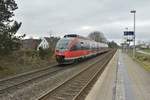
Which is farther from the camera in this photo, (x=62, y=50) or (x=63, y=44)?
(x=63, y=44)

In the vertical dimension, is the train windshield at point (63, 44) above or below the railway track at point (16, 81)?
above

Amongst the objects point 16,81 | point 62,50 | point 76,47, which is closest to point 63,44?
point 62,50

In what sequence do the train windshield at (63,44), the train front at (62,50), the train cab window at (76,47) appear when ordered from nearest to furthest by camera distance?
the train front at (62,50), the train windshield at (63,44), the train cab window at (76,47)

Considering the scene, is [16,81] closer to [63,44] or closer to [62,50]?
[62,50]

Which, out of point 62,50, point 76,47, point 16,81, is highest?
point 76,47

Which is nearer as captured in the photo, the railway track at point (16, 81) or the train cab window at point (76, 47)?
the railway track at point (16, 81)

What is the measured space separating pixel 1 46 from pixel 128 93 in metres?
13.2

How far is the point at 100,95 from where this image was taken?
13.6 meters

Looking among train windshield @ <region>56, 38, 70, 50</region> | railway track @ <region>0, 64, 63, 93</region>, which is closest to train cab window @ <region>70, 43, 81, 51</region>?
train windshield @ <region>56, 38, 70, 50</region>

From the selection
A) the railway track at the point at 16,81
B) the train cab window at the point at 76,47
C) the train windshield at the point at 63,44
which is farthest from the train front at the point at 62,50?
the railway track at the point at 16,81

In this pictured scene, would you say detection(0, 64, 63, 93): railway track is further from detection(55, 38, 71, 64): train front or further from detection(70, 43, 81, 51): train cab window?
detection(70, 43, 81, 51): train cab window

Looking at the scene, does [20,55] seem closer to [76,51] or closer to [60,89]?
[76,51]

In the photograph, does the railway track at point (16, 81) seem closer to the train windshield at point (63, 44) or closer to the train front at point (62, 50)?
the train front at point (62, 50)

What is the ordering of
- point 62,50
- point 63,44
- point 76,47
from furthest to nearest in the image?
point 76,47 < point 63,44 < point 62,50
